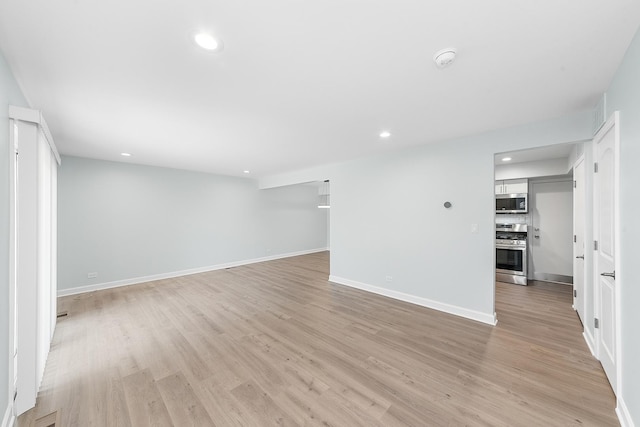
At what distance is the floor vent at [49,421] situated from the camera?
1.65 metres

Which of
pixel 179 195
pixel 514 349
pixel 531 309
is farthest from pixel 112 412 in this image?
pixel 531 309

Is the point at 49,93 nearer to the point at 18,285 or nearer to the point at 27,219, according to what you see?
the point at 27,219

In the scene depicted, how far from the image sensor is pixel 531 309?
3508 millimetres

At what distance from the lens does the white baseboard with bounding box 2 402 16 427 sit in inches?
60.0

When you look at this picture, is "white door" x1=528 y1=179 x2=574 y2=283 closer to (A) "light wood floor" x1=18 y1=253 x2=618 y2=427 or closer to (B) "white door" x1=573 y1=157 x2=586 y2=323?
(A) "light wood floor" x1=18 y1=253 x2=618 y2=427

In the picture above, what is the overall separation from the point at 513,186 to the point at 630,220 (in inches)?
161

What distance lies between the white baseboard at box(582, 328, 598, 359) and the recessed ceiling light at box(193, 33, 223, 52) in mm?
4350

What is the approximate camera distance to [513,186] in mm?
5008

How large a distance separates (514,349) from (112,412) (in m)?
3.75

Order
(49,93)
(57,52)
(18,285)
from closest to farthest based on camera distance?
1. (57,52)
2. (18,285)
3. (49,93)

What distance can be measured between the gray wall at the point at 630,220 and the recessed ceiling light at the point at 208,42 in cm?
261

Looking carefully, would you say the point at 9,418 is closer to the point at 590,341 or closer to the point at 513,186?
the point at 590,341

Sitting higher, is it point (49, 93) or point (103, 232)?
point (49, 93)

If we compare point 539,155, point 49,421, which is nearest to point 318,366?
point 49,421
